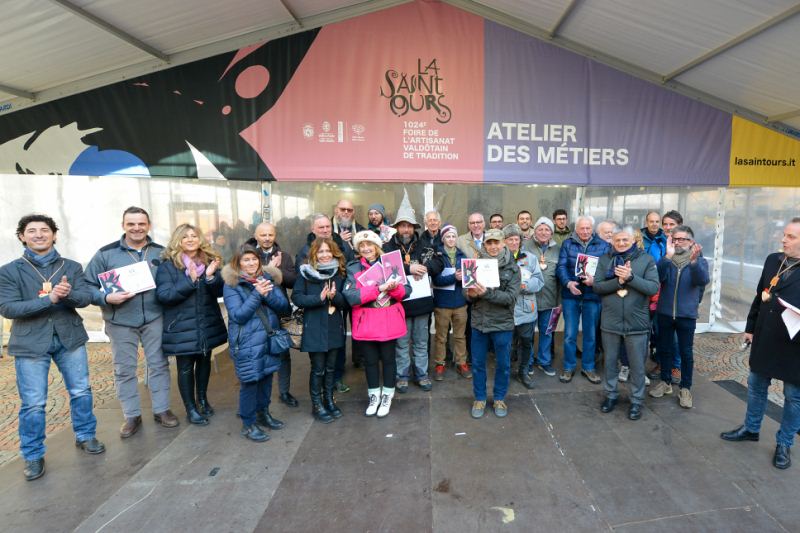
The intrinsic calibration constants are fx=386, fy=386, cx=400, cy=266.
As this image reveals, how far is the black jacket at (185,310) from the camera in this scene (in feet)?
11.6

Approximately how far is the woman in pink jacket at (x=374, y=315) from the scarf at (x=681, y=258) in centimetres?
290

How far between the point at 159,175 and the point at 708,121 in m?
9.06

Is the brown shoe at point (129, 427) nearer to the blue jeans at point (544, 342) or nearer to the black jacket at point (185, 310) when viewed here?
the black jacket at point (185, 310)

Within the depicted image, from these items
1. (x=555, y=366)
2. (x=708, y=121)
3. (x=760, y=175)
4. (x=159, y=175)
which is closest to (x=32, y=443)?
(x=159, y=175)

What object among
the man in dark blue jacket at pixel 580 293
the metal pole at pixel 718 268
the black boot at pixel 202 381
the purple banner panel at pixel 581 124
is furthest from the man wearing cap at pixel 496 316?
the metal pole at pixel 718 268

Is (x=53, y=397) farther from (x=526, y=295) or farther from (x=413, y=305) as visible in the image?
(x=526, y=295)

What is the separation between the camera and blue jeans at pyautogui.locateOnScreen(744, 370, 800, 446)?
311 cm

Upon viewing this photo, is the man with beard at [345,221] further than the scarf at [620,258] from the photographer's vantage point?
Yes

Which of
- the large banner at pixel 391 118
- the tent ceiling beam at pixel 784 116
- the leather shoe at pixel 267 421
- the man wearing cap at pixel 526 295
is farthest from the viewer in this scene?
the large banner at pixel 391 118

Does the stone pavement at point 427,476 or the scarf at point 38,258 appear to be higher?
the scarf at point 38,258

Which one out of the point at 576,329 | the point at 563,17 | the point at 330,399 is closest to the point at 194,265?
the point at 330,399

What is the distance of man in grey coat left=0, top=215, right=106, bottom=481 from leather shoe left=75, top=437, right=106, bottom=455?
30 centimetres

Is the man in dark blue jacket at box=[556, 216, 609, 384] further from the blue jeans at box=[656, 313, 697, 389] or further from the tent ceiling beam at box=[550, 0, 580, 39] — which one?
the tent ceiling beam at box=[550, 0, 580, 39]

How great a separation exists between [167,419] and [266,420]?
1003 millimetres
